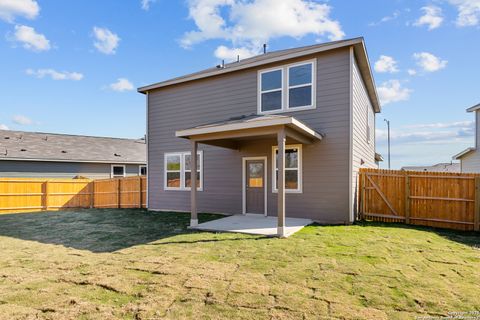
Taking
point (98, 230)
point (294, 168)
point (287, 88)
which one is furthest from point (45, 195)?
point (287, 88)

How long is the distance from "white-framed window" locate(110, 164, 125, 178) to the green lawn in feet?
40.8

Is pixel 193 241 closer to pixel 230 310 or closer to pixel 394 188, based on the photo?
pixel 230 310

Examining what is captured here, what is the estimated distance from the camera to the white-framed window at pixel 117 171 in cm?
1884

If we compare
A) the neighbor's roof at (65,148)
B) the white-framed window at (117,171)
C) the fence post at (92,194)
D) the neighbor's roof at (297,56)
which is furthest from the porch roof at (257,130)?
the white-framed window at (117,171)

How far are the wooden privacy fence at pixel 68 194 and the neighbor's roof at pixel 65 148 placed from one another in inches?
165

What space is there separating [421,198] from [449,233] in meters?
1.37

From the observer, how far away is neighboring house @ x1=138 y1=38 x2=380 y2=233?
7.85 m

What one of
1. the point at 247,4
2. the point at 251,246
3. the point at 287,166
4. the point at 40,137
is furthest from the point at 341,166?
the point at 40,137

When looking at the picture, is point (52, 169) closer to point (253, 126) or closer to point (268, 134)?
point (253, 126)

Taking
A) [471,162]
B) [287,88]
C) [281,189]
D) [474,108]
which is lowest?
[281,189]

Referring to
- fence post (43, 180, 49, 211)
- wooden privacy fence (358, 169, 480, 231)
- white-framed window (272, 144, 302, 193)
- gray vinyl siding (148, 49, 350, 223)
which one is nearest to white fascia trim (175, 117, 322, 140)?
gray vinyl siding (148, 49, 350, 223)

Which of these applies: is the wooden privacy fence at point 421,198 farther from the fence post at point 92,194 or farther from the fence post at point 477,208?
the fence post at point 92,194

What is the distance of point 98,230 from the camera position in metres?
7.51

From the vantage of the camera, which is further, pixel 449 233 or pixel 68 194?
pixel 68 194
